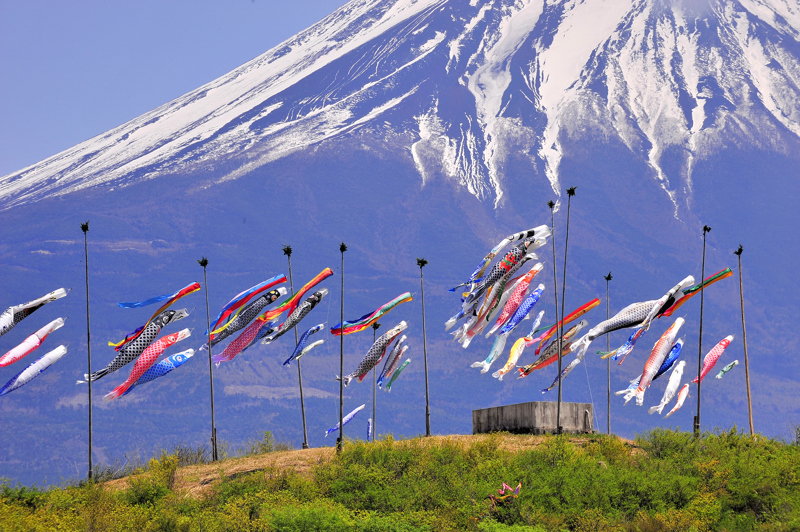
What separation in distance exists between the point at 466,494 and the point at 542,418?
1178 cm

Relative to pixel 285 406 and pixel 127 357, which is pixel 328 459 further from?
pixel 285 406

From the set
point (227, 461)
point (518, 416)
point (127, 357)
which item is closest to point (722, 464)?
point (518, 416)

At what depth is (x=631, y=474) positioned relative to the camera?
103ft

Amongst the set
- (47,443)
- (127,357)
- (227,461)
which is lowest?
(47,443)

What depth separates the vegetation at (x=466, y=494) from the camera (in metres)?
28.0

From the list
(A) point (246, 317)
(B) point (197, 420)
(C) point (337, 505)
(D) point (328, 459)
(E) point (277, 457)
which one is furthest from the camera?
(B) point (197, 420)

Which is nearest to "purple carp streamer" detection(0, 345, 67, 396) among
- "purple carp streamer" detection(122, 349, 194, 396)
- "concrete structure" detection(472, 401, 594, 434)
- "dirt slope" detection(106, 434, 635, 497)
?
"purple carp streamer" detection(122, 349, 194, 396)

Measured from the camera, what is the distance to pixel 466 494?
30.5 m

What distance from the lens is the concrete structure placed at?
4147 centimetres

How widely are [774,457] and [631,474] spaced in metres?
6.26

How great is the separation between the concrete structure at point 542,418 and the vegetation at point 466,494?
463 centimetres

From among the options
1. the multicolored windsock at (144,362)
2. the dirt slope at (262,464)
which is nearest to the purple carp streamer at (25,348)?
the multicolored windsock at (144,362)

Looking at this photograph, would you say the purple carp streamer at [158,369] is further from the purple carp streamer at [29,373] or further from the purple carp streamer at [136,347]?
the purple carp streamer at [29,373]

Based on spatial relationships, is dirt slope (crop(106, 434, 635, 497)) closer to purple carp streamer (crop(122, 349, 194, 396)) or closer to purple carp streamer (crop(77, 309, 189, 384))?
purple carp streamer (crop(122, 349, 194, 396))
